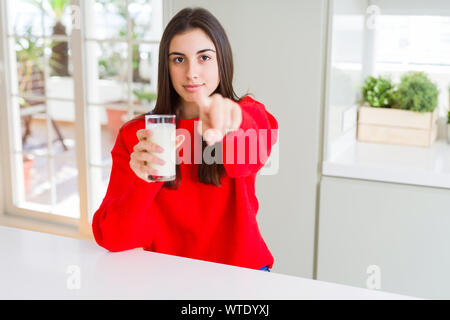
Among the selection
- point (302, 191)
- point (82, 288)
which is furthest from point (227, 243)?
point (302, 191)

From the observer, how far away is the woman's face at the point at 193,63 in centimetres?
125

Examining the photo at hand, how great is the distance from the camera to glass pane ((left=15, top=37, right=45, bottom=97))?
17.1ft

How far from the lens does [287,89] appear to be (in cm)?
213

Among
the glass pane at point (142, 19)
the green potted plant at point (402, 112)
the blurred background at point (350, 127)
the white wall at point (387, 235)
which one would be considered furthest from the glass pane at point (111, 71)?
the white wall at point (387, 235)

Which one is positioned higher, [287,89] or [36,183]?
[287,89]

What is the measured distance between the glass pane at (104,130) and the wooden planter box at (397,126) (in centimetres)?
138

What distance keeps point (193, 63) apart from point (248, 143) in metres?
0.23

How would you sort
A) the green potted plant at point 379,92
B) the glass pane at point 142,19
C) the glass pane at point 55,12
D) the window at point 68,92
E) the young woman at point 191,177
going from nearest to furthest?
the young woman at point 191,177 < the green potted plant at point 379,92 < the window at point 68,92 < the glass pane at point 55,12 < the glass pane at point 142,19

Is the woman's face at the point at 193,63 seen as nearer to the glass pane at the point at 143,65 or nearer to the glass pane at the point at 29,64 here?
the glass pane at the point at 29,64

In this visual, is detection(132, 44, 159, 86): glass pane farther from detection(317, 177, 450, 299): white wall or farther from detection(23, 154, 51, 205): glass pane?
detection(317, 177, 450, 299): white wall

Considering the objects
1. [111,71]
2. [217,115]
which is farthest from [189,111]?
[111,71]

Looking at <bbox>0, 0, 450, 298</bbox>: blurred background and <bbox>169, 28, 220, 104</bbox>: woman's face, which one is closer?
<bbox>169, 28, 220, 104</bbox>: woman's face

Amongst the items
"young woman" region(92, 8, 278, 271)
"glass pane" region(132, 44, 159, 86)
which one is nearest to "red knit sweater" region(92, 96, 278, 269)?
"young woman" region(92, 8, 278, 271)

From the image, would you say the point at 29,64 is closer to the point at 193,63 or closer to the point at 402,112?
the point at 402,112
